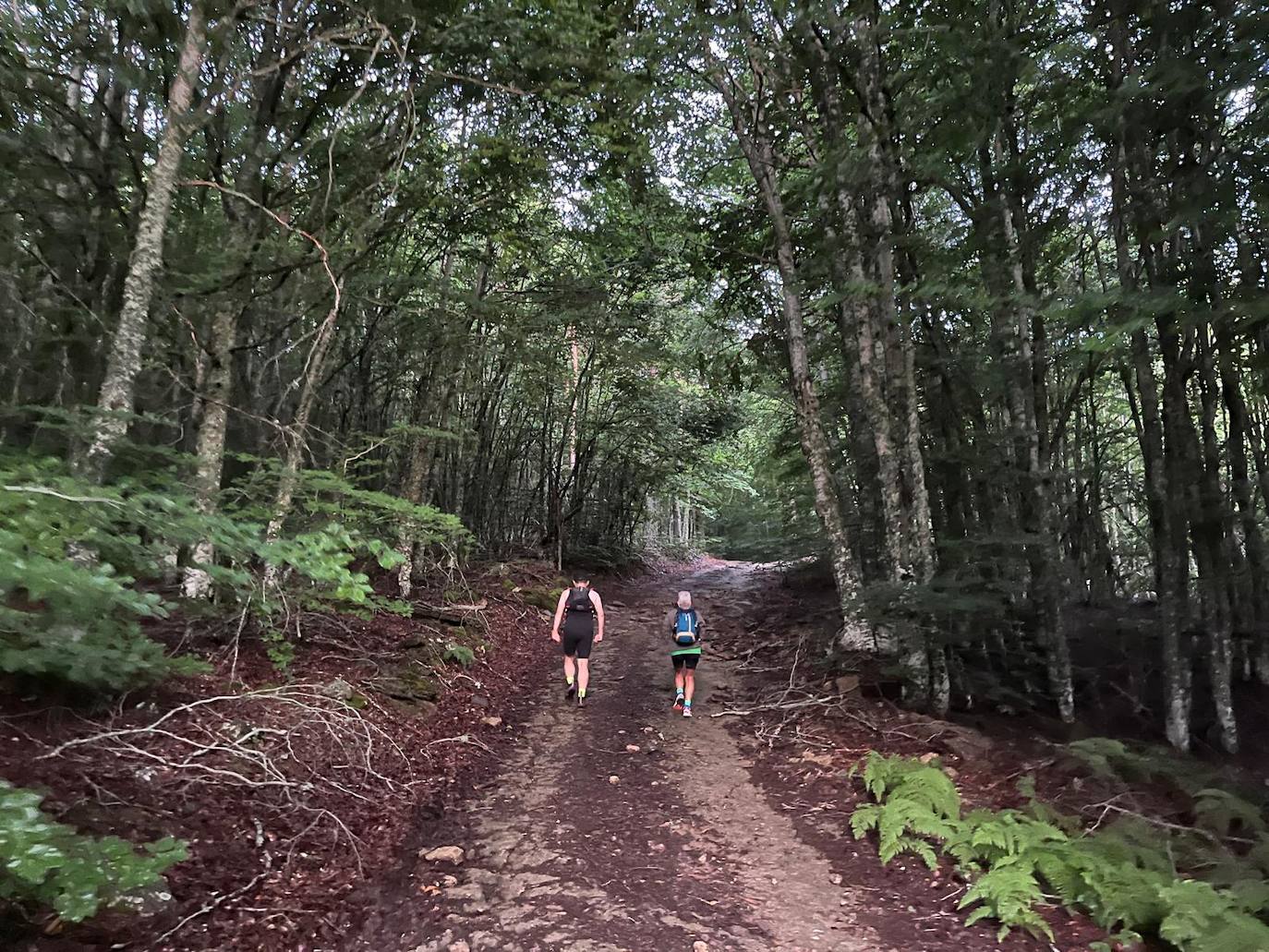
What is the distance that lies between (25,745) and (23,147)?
3.93 meters

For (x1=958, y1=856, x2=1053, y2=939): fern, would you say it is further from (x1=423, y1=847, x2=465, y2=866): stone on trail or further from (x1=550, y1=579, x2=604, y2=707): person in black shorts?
(x1=550, y1=579, x2=604, y2=707): person in black shorts

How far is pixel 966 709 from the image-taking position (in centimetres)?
713

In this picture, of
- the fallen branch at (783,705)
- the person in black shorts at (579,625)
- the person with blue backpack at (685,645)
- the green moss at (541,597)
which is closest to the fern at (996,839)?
the fallen branch at (783,705)

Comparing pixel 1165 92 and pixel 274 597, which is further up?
pixel 1165 92

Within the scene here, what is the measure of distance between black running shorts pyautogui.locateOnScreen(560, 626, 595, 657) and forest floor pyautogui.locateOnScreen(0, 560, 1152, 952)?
0.65 metres

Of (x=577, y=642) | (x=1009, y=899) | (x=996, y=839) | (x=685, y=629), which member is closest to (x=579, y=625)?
(x=577, y=642)

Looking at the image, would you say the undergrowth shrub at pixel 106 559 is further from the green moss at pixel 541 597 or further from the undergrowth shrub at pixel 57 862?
the green moss at pixel 541 597

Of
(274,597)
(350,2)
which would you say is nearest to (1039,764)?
(274,597)

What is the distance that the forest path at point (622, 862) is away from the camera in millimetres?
3289

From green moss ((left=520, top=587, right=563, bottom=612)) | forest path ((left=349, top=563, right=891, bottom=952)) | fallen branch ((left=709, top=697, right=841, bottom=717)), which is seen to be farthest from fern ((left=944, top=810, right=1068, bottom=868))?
green moss ((left=520, top=587, right=563, bottom=612))

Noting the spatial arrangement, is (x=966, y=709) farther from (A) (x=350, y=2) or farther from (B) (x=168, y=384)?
(B) (x=168, y=384)

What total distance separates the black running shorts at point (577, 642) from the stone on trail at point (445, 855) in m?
3.31

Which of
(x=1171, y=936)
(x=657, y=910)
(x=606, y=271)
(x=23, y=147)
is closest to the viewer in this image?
(x=1171, y=936)

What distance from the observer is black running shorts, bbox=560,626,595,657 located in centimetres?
739
